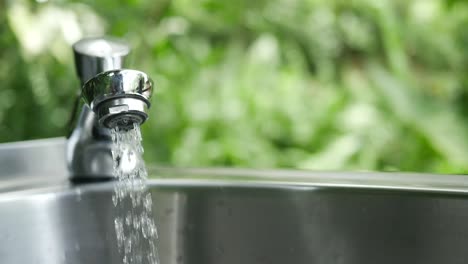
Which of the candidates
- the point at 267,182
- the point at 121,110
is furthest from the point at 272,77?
the point at 121,110

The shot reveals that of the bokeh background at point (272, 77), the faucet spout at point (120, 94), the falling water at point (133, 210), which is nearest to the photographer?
the faucet spout at point (120, 94)

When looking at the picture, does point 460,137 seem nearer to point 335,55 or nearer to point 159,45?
point 335,55

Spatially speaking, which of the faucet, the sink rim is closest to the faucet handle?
the faucet

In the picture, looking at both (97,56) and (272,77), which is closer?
(97,56)

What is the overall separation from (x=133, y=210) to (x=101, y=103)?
145 mm

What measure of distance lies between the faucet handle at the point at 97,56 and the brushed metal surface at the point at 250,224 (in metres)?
0.12

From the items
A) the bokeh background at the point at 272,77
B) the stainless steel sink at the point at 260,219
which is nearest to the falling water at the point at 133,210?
the stainless steel sink at the point at 260,219

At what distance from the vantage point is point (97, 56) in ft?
1.84

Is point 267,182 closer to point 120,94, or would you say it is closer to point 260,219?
point 260,219

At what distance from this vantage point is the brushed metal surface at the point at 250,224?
51 centimetres

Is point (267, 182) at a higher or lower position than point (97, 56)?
lower

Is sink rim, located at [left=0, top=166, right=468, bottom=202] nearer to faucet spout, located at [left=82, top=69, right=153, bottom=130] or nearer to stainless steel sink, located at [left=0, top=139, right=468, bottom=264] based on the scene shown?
stainless steel sink, located at [left=0, top=139, right=468, bottom=264]

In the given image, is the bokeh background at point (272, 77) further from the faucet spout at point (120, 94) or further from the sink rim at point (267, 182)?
the faucet spout at point (120, 94)

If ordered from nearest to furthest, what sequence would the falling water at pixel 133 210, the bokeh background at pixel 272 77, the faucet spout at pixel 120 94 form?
1. the faucet spout at pixel 120 94
2. the falling water at pixel 133 210
3. the bokeh background at pixel 272 77
